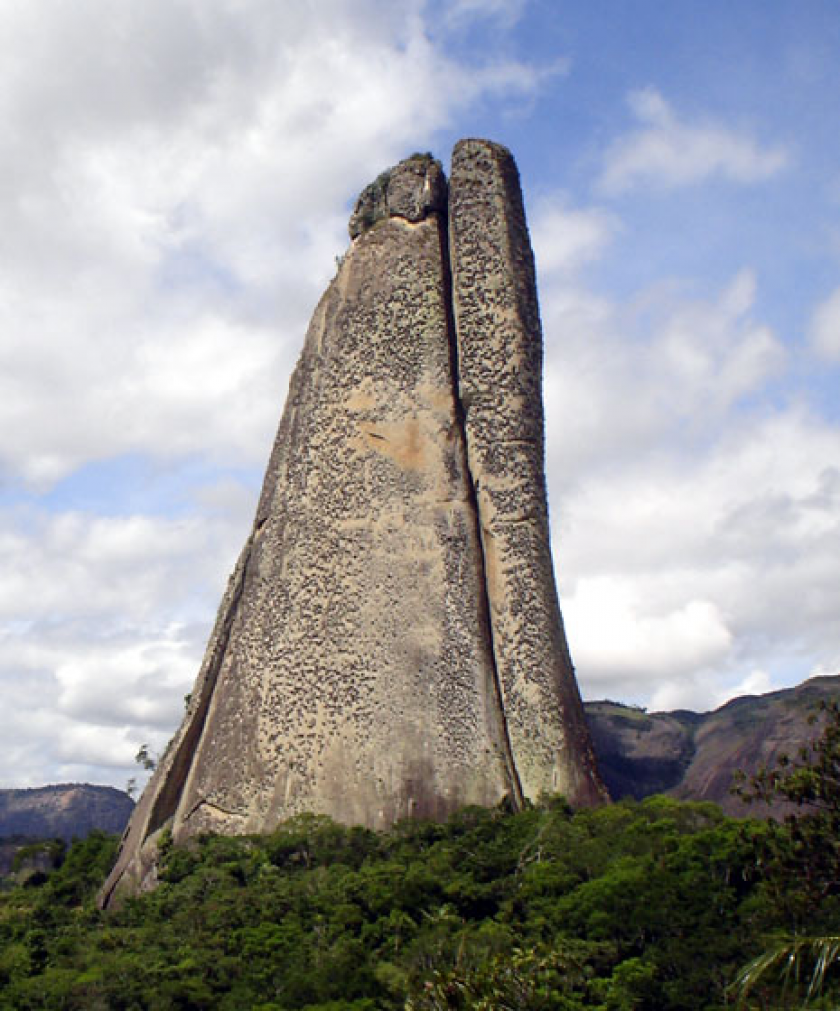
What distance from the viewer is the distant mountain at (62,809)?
3371 inches

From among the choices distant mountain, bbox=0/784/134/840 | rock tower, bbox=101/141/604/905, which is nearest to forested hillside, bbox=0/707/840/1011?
rock tower, bbox=101/141/604/905

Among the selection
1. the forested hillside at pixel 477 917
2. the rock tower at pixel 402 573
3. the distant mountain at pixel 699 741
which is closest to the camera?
the forested hillside at pixel 477 917

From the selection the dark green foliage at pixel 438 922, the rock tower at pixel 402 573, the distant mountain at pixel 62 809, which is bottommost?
the dark green foliage at pixel 438 922

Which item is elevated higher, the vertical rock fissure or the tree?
the vertical rock fissure

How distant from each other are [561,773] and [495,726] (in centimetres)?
104

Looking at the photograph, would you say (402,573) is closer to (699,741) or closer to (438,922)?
(438,922)

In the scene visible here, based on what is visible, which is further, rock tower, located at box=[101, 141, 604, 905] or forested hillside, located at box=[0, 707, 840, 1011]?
rock tower, located at box=[101, 141, 604, 905]

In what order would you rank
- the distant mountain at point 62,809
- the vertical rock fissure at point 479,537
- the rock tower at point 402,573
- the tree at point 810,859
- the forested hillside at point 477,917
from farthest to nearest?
the distant mountain at point 62,809 < the rock tower at point 402,573 < the vertical rock fissure at point 479,537 < the forested hillside at point 477,917 < the tree at point 810,859

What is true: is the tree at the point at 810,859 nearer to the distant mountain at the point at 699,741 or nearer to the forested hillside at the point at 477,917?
the forested hillside at the point at 477,917

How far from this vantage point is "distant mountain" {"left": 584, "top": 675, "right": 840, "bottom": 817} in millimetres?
34250

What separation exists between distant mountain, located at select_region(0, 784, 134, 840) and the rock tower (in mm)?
71158

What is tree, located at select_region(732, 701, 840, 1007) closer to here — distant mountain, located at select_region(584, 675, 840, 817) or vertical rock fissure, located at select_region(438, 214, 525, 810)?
vertical rock fissure, located at select_region(438, 214, 525, 810)

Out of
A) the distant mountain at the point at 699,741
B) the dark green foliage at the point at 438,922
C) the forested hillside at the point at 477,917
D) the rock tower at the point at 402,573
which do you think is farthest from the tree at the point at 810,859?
the distant mountain at the point at 699,741

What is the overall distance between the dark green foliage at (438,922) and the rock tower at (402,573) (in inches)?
32.9
